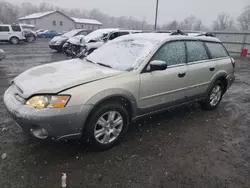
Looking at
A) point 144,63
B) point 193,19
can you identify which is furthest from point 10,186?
A: point 193,19

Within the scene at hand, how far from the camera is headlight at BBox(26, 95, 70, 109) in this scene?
2604mm

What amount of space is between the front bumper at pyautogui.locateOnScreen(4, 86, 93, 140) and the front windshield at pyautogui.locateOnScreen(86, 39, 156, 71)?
103cm

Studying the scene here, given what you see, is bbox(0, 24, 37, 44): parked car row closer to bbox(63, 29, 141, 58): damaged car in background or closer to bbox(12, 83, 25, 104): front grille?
bbox(63, 29, 141, 58): damaged car in background

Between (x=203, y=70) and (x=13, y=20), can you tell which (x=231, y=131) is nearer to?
(x=203, y=70)

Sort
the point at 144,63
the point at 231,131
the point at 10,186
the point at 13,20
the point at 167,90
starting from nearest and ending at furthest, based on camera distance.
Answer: the point at 10,186
the point at 144,63
the point at 167,90
the point at 231,131
the point at 13,20

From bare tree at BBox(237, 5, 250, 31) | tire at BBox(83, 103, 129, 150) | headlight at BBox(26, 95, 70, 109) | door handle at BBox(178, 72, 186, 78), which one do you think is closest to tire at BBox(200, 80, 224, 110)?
door handle at BBox(178, 72, 186, 78)

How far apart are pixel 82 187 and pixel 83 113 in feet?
2.79

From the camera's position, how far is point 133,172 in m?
2.71

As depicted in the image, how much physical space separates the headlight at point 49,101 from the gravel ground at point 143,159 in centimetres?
77

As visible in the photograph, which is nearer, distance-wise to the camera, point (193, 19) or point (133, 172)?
point (133, 172)

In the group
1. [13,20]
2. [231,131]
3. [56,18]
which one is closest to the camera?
[231,131]

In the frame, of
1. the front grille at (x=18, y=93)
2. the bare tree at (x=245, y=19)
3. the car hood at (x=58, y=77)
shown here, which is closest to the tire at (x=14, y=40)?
the car hood at (x=58, y=77)

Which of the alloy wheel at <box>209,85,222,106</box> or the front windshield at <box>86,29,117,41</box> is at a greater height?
the front windshield at <box>86,29,117,41</box>

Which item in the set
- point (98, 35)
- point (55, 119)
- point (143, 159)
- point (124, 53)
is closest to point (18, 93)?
point (55, 119)
